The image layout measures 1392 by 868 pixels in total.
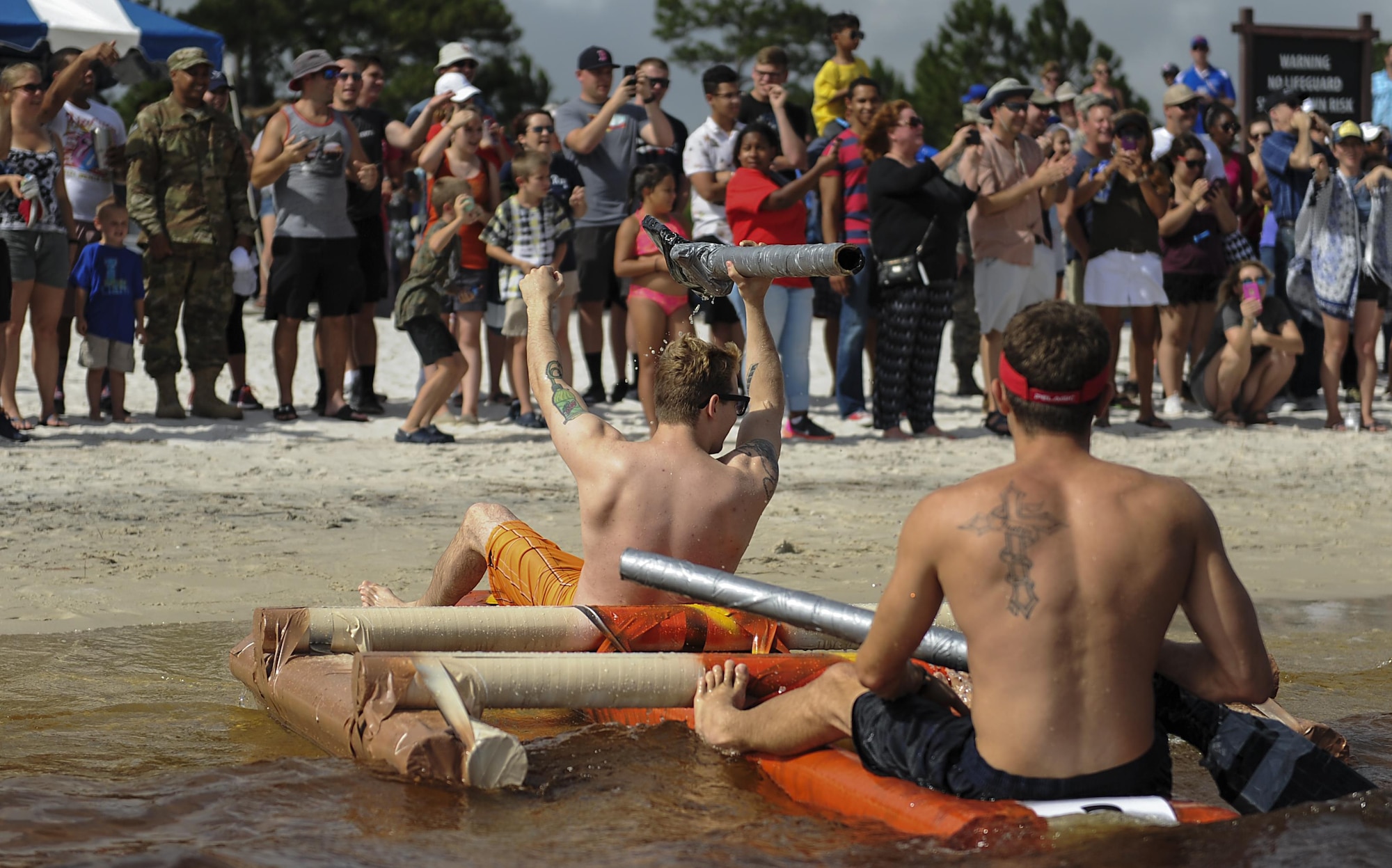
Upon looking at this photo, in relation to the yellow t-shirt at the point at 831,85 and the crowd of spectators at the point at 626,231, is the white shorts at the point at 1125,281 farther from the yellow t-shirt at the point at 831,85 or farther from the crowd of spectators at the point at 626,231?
the yellow t-shirt at the point at 831,85

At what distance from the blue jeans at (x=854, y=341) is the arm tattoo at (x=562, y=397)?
225 inches

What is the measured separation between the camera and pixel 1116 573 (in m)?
3.27

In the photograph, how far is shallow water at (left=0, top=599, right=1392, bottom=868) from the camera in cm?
347

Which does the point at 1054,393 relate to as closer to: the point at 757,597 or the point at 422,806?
the point at 757,597

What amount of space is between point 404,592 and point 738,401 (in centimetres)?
212

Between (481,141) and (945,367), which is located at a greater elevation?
(481,141)

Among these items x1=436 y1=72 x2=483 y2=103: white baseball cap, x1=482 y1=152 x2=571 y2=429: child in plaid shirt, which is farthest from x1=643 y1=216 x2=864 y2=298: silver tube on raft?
x1=436 y1=72 x2=483 y2=103: white baseball cap

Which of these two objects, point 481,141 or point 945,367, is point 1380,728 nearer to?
point 481,141

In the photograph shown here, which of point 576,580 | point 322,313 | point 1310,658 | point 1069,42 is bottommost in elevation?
point 1310,658

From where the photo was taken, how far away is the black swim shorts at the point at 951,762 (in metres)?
3.40

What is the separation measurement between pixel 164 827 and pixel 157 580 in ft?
9.61

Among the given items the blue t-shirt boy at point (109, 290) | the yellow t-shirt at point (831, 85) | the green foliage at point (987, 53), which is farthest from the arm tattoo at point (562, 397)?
the green foliage at point (987, 53)

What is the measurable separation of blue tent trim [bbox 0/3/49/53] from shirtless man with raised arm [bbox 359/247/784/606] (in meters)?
8.42

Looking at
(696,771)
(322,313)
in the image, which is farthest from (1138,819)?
(322,313)
